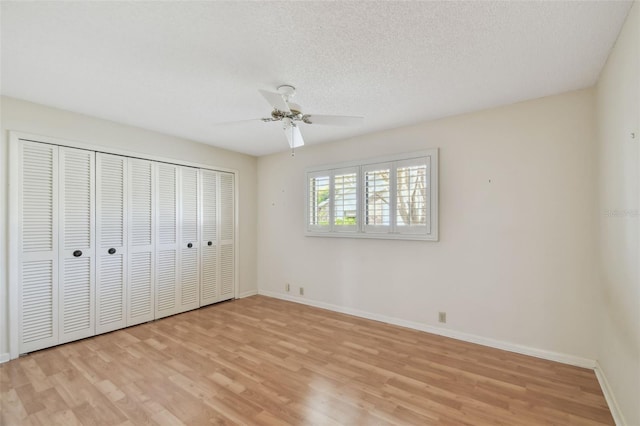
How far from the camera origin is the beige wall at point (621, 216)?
1631 millimetres

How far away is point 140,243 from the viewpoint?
3729mm

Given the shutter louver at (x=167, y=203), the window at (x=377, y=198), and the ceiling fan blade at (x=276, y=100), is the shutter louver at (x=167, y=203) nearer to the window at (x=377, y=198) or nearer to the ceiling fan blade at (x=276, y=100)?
the window at (x=377, y=198)

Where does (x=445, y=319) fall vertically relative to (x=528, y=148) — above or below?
below

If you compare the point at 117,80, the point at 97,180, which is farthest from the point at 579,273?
the point at 97,180

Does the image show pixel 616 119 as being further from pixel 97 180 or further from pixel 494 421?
pixel 97 180

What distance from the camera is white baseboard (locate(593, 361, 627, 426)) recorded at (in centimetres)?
185

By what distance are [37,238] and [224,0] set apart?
3.02 meters

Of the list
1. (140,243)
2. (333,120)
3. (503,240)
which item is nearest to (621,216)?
(503,240)

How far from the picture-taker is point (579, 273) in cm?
260

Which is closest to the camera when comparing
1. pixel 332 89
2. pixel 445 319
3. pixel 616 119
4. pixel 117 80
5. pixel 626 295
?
pixel 626 295

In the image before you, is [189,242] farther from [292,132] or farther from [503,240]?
[503,240]

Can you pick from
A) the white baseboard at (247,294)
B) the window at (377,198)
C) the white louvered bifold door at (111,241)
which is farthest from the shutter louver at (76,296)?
the window at (377,198)

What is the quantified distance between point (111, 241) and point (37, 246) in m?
0.64

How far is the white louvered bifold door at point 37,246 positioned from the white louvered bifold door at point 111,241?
0.39 m
